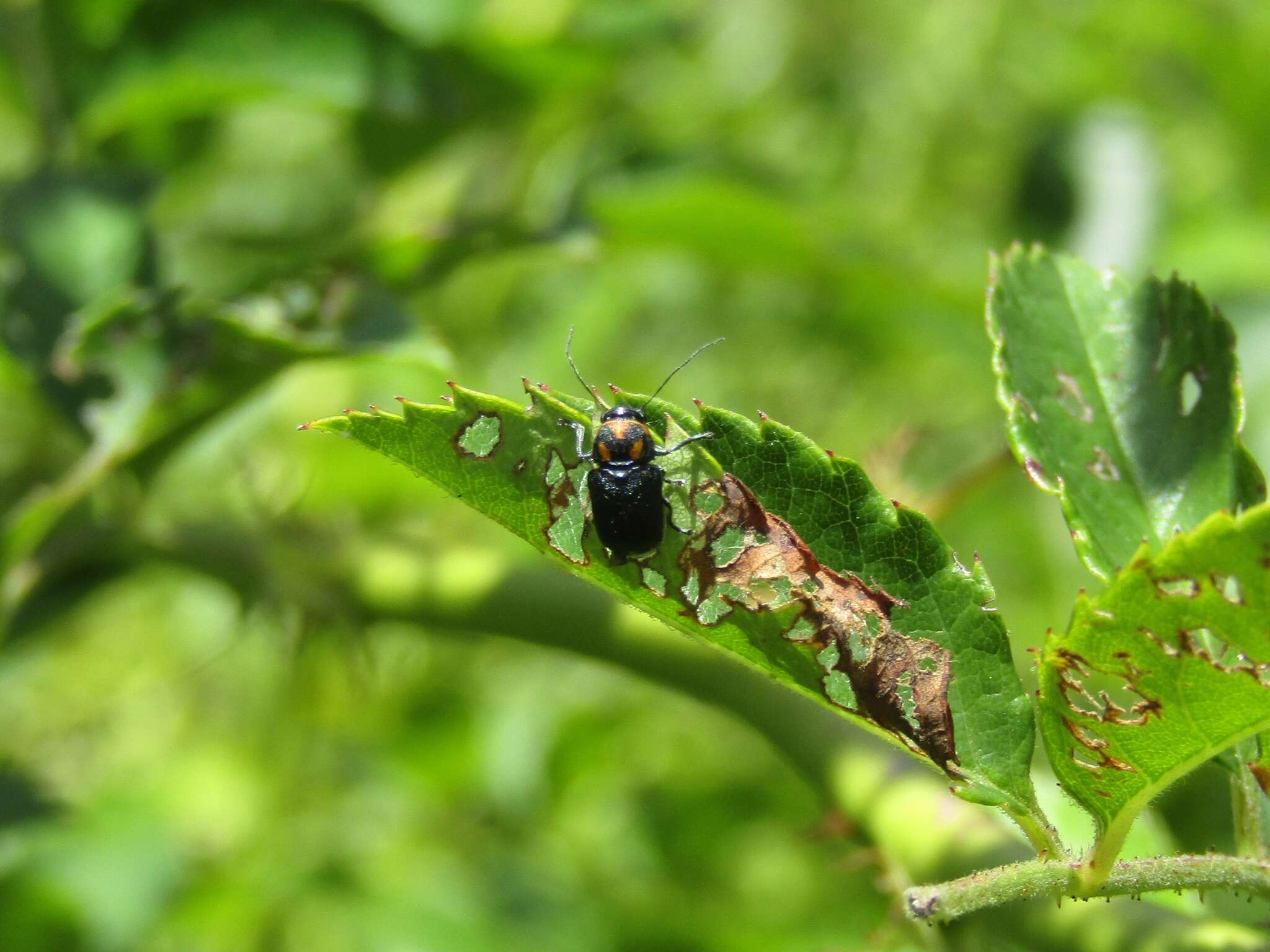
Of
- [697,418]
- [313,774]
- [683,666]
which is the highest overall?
[697,418]

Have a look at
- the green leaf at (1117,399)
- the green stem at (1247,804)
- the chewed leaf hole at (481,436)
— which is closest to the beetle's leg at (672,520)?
the chewed leaf hole at (481,436)

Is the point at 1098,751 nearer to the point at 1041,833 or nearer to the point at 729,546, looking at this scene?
the point at 1041,833

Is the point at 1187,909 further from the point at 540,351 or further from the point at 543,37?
the point at 540,351

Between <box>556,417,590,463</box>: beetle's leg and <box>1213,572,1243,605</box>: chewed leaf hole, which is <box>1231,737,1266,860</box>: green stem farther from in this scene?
<box>556,417,590,463</box>: beetle's leg

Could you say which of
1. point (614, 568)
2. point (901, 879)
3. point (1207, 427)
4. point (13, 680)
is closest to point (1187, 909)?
point (901, 879)

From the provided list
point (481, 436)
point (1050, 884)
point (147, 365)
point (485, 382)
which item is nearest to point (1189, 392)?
point (1050, 884)

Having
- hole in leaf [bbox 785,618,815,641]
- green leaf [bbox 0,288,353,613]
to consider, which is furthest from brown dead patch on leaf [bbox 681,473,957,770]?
green leaf [bbox 0,288,353,613]

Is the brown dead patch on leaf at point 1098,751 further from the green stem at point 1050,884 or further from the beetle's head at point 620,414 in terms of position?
the beetle's head at point 620,414
